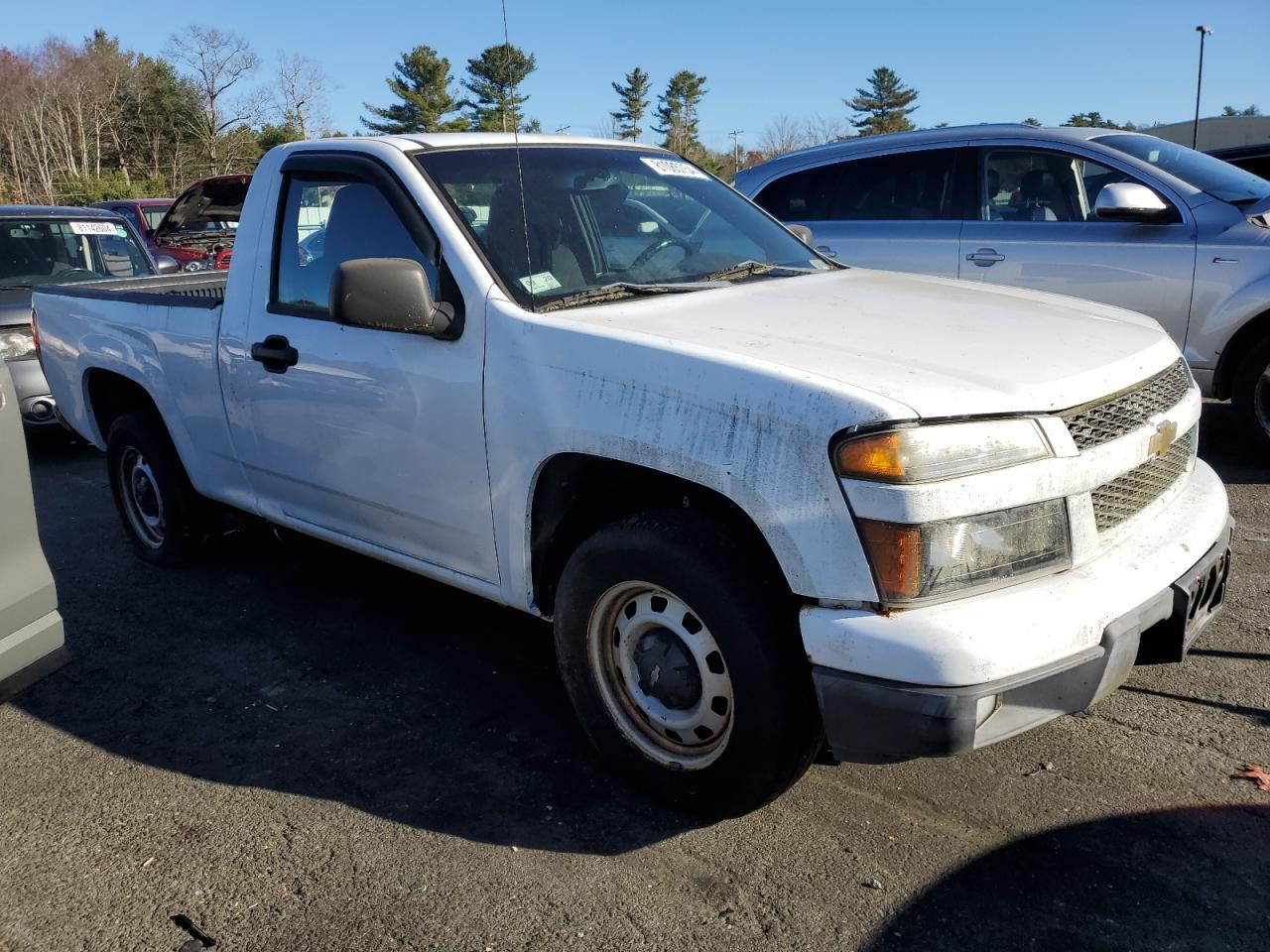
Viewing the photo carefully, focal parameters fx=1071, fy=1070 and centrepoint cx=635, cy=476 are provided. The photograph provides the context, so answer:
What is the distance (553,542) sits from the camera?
3.14 meters

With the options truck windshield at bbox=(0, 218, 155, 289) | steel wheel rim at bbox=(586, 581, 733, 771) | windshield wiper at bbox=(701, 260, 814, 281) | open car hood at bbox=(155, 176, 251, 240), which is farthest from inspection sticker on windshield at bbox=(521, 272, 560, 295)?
open car hood at bbox=(155, 176, 251, 240)

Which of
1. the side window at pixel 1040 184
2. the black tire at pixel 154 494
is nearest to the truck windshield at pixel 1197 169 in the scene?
the side window at pixel 1040 184

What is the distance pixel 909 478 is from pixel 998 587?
36 centimetres

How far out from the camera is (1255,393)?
229 inches

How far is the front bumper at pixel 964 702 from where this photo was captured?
2295 mm

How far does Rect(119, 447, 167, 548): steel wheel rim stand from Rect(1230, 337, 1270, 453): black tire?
5.65 m

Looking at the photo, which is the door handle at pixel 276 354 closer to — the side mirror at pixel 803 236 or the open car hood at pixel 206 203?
the side mirror at pixel 803 236

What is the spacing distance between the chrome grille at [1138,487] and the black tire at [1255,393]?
3.19 metres

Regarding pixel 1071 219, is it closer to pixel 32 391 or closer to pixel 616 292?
pixel 616 292

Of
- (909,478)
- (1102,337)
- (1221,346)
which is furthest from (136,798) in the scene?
(1221,346)

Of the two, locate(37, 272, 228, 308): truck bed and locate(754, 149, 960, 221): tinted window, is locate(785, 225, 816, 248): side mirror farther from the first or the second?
locate(754, 149, 960, 221): tinted window

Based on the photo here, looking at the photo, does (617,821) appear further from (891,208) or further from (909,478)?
(891,208)

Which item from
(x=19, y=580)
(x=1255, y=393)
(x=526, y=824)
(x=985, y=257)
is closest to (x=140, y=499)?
(x=19, y=580)

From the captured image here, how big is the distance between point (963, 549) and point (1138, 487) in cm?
73
